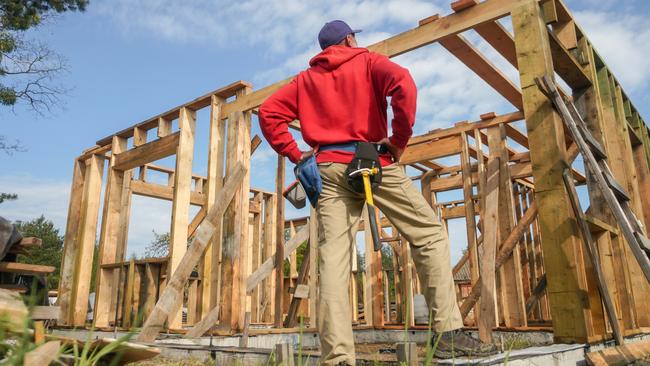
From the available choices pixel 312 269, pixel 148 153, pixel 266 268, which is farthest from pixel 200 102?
pixel 312 269

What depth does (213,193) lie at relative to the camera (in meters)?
6.27

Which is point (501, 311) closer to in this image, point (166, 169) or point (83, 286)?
point (83, 286)

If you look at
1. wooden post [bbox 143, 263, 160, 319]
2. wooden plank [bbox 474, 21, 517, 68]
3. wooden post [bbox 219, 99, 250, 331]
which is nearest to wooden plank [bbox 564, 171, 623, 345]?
wooden plank [bbox 474, 21, 517, 68]

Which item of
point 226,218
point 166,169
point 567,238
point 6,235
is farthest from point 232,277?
point 166,169

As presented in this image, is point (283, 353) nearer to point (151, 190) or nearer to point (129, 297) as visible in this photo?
point (129, 297)

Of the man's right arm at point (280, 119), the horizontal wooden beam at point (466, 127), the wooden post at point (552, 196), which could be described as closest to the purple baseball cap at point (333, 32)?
the man's right arm at point (280, 119)

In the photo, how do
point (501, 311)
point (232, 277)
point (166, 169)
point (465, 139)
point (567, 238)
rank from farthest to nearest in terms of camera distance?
1. point (166, 169)
2. point (465, 139)
3. point (501, 311)
4. point (232, 277)
5. point (567, 238)

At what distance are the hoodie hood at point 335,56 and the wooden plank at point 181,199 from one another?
3.81 m

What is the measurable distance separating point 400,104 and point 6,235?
4.90m

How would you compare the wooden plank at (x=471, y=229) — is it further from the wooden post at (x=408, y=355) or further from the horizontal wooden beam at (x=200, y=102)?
the wooden post at (x=408, y=355)

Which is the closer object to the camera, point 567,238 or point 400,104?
point 400,104

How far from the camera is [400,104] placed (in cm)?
252

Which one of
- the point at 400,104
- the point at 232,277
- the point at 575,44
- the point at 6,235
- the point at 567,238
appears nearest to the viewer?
the point at 400,104

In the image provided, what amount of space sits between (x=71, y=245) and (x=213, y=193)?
307 centimetres
